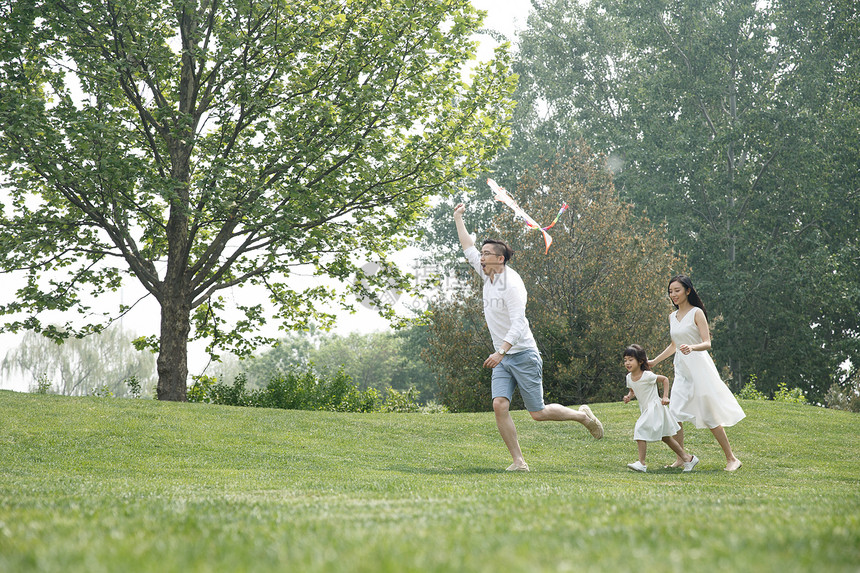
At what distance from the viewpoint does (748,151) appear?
35.3 meters

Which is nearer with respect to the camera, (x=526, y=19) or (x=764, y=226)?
(x=764, y=226)

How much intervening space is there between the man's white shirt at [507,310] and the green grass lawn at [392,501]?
5.18 feet

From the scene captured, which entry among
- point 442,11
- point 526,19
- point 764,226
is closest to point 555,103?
point 526,19

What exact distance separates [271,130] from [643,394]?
36.6 ft

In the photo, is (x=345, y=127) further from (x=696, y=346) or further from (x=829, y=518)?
(x=829, y=518)

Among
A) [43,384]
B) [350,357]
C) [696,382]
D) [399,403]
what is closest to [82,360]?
[43,384]

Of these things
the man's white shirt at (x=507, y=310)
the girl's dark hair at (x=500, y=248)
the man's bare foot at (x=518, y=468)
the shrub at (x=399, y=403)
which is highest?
the girl's dark hair at (x=500, y=248)

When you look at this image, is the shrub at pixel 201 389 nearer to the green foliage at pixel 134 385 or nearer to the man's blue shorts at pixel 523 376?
the green foliage at pixel 134 385

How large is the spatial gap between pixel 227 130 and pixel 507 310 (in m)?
11.4

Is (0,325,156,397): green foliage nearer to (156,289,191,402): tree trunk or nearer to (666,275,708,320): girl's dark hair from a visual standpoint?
(156,289,191,402): tree trunk

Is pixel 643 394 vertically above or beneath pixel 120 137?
beneath

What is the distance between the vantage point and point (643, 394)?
9516 millimetres

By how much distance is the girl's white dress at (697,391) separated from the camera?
9133 millimetres

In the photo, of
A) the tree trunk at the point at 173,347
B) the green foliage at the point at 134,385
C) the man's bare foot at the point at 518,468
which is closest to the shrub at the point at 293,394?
the green foliage at the point at 134,385
